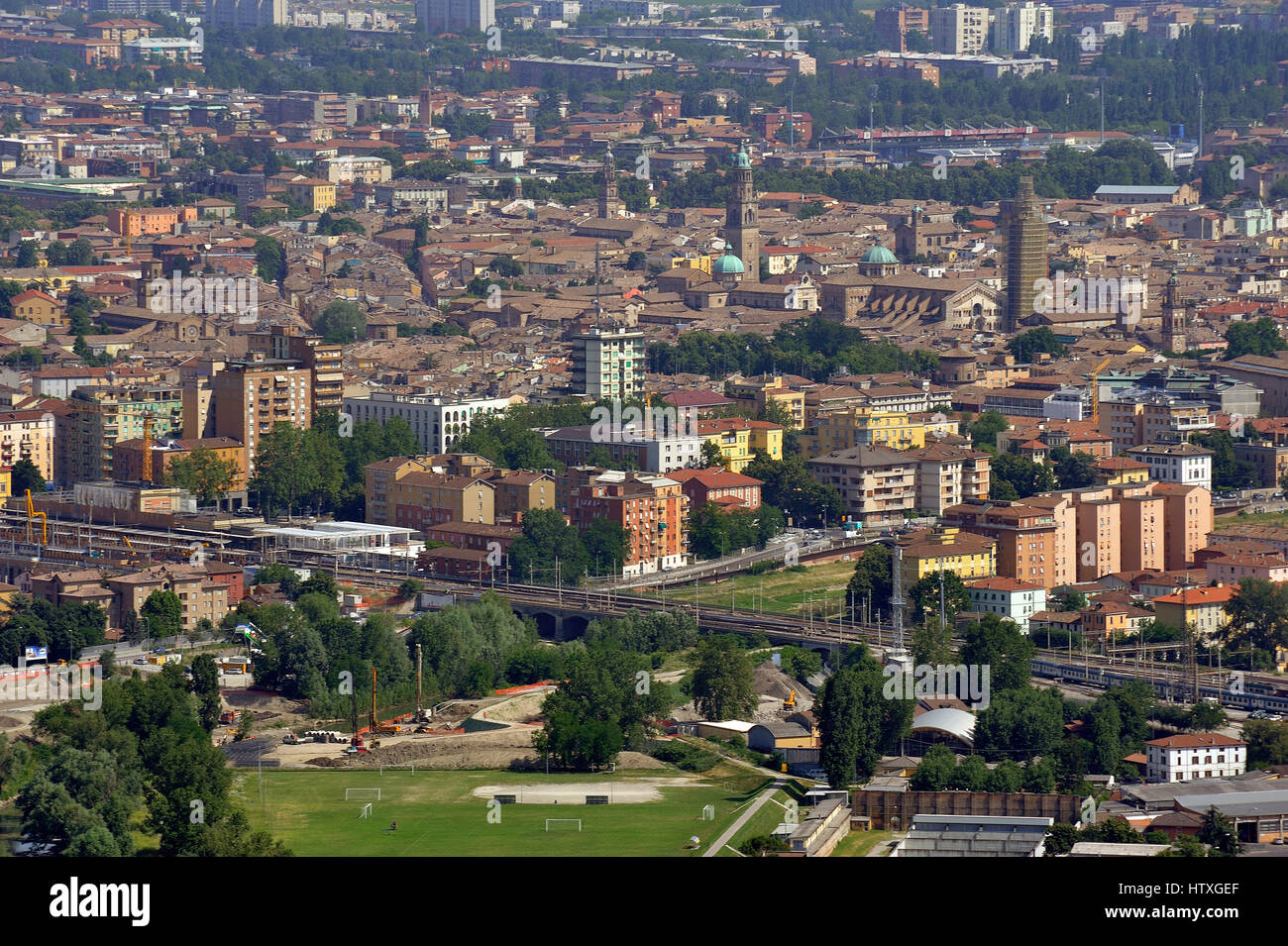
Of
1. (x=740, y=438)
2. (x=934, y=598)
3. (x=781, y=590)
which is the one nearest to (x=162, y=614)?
(x=781, y=590)

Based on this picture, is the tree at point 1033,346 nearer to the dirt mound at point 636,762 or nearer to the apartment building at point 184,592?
the apartment building at point 184,592

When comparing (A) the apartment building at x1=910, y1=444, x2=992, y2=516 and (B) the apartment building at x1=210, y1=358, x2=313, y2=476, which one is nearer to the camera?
(A) the apartment building at x1=910, y1=444, x2=992, y2=516

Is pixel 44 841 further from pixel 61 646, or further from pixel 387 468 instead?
pixel 387 468

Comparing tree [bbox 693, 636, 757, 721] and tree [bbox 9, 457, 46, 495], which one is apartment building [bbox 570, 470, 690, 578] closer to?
tree [bbox 693, 636, 757, 721]

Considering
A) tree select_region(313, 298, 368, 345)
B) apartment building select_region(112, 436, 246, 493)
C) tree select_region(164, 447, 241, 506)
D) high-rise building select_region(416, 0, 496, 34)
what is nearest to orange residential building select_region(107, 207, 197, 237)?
tree select_region(313, 298, 368, 345)

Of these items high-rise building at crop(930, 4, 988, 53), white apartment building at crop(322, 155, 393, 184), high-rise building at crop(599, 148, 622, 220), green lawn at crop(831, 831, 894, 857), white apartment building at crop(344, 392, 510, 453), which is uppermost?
high-rise building at crop(930, 4, 988, 53)

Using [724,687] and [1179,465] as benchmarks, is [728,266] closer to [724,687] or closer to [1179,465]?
[1179,465]

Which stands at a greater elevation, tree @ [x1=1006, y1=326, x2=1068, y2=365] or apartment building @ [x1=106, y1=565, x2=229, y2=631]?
tree @ [x1=1006, y1=326, x2=1068, y2=365]
